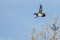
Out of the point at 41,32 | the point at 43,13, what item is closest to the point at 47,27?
the point at 41,32

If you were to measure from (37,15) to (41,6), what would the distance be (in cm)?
45

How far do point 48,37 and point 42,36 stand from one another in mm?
506

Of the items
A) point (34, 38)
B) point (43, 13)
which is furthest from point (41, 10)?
point (34, 38)

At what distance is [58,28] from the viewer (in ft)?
87.6

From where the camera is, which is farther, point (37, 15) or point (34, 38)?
point (34, 38)

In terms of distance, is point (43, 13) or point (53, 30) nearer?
point (43, 13)

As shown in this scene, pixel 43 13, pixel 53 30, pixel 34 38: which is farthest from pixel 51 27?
pixel 43 13

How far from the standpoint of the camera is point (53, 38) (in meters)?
26.7

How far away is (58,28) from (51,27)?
58 centimetres

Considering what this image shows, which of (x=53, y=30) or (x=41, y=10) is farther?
(x=53, y=30)

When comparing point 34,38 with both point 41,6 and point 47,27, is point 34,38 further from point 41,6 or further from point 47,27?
point 41,6

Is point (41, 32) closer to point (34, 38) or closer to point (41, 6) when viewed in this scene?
point (34, 38)

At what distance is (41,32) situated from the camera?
2552 centimetres

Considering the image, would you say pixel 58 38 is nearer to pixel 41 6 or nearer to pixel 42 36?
pixel 42 36
